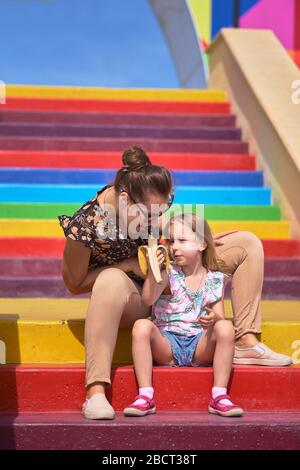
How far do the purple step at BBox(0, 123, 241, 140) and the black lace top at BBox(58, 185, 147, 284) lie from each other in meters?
3.33

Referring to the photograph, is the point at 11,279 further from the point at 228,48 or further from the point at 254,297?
the point at 228,48

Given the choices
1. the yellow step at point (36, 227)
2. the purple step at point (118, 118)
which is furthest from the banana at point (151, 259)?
the purple step at point (118, 118)

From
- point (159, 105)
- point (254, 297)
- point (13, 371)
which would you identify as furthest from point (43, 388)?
point (159, 105)

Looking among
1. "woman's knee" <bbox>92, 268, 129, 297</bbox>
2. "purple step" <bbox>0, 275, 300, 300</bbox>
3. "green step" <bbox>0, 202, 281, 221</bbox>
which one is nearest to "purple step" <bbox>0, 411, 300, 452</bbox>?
"woman's knee" <bbox>92, 268, 129, 297</bbox>

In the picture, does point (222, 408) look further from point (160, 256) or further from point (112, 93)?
point (112, 93)

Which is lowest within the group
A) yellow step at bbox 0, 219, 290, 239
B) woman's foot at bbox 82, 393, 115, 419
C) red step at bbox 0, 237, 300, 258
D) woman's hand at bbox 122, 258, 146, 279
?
woman's foot at bbox 82, 393, 115, 419

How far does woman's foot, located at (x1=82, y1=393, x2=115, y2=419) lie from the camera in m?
2.77

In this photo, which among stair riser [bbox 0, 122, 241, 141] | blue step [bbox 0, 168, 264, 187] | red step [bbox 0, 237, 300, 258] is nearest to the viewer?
red step [bbox 0, 237, 300, 258]

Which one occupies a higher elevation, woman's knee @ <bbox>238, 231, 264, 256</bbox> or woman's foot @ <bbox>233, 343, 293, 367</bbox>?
woman's knee @ <bbox>238, 231, 264, 256</bbox>

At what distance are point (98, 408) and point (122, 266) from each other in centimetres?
62

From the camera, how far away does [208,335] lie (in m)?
3.04

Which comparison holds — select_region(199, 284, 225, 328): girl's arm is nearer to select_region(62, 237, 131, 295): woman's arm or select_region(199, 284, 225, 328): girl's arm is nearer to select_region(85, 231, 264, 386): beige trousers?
select_region(85, 231, 264, 386): beige trousers

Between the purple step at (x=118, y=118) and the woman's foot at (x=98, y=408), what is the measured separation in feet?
13.4

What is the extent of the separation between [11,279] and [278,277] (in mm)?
1489
